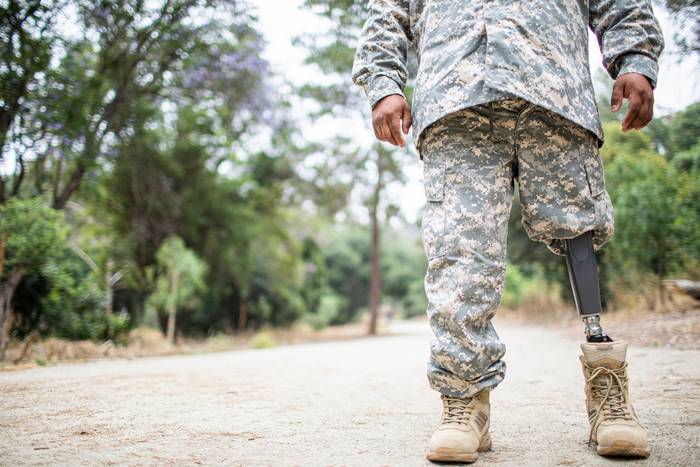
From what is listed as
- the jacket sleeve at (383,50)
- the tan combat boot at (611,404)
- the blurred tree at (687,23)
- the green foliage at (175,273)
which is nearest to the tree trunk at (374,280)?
the green foliage at (175,273)

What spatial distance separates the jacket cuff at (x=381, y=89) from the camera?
135cm

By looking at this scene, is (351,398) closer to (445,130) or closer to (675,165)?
(445,130)

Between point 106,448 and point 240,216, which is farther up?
point 240,216

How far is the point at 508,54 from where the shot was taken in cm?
120

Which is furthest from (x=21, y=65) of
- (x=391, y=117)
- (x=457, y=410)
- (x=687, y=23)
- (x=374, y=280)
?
(x=374, y=280)

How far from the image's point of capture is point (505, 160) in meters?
1.25

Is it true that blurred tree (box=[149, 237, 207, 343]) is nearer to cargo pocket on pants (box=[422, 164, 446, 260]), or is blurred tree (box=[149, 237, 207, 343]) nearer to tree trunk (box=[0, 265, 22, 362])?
tree trunk (box=[0, 265, 22, 362])

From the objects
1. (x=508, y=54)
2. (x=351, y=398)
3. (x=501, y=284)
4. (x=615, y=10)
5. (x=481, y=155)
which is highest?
(x=615, y=10)

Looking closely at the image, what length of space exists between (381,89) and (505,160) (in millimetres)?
473

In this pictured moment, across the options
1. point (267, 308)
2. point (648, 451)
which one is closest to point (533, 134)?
point (648, 451)

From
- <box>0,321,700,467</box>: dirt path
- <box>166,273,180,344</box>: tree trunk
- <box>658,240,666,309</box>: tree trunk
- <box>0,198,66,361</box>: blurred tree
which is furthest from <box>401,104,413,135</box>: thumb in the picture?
<box>166,273,180,344</box>: tree trunk

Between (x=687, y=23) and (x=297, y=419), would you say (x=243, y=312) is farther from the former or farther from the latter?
(x=687, y=23)

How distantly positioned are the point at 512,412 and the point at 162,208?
6875 mm

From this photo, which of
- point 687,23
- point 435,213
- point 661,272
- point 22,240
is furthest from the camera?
point 661,272
